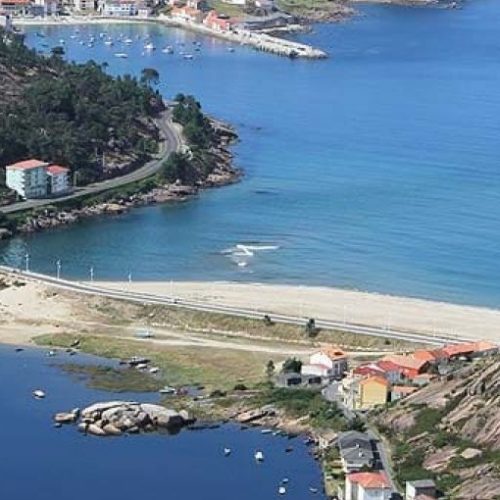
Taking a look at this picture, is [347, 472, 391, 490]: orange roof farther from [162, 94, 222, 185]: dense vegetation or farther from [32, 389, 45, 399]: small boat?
[162, 94, 222, 185]: dense vegetation

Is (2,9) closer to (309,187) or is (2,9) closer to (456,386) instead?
(309,187)

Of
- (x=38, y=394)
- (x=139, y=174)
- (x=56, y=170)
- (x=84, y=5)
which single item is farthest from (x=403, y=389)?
(x=84, y=5)

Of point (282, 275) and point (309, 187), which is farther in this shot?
point (309, 187)

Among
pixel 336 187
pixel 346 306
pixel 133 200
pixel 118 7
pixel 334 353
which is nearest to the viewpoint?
pixel 334 353

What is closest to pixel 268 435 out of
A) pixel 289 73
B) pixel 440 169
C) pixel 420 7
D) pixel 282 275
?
pixel 282 275

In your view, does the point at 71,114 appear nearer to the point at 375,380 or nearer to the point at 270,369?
the point at 270,369

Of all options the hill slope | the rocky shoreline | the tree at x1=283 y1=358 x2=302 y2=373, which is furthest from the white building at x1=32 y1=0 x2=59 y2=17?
the hill slope
